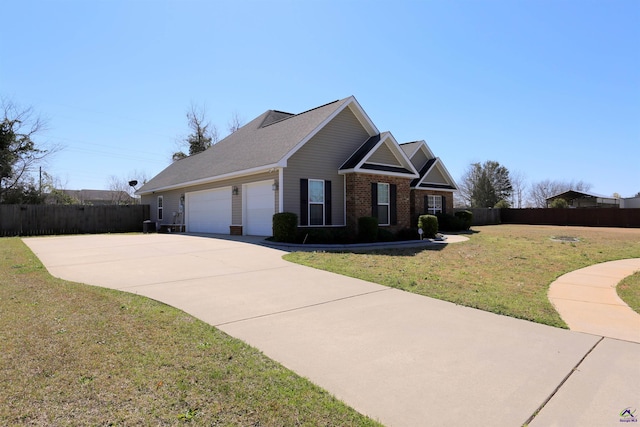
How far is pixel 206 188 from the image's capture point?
63.6 ft

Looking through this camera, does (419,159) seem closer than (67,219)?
No

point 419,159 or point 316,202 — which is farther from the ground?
point 419,159

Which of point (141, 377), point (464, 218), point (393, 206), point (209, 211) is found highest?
point (393, 206)

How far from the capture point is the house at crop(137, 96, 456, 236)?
14836 millimetres

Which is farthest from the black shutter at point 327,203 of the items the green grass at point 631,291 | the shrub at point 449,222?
the shrub at point 449,222

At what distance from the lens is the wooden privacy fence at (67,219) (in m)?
20.8

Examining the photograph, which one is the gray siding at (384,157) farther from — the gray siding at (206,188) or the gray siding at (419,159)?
the gray siding at (419,159)

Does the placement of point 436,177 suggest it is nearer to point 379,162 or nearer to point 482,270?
point 379,162

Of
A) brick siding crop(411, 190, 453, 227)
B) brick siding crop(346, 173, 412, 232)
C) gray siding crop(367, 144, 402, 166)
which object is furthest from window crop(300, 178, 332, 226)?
brick siding crop(411, 190, 453, 227)

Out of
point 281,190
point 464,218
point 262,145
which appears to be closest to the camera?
point 281,190

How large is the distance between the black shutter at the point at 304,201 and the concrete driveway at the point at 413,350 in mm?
7767

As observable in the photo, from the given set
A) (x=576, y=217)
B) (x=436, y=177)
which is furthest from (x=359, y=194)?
(x=576, y=217)

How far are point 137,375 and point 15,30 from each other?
18.4m

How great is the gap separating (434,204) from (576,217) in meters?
16.5
